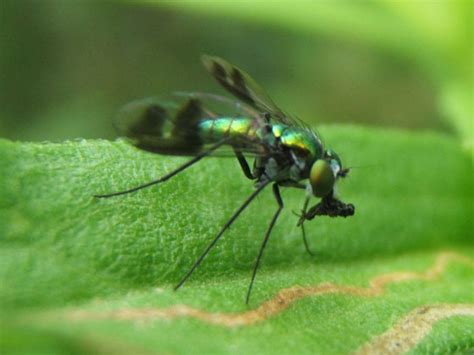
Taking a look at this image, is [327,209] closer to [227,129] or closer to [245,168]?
[245,168]

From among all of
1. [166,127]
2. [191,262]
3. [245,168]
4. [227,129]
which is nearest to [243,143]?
[227,129]

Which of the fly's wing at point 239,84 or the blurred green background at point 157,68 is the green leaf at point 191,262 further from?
the blurred green background at point 157,68

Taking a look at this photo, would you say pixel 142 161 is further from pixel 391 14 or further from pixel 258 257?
pixel 391 14

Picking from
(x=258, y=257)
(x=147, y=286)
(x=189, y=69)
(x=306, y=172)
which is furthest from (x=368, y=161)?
(x=189, y=69)

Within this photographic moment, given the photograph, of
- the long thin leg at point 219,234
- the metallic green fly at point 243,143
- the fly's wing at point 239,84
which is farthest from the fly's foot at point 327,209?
the fly's wing at point 239,84

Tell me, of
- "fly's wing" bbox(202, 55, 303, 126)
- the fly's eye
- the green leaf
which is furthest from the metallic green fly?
"fly's wing" bbox(202, 55, 303, 126)

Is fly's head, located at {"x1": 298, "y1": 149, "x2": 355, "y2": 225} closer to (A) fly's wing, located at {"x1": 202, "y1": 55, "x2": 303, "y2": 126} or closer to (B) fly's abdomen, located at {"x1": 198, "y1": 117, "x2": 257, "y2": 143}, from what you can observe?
(B) fly's abdomen, located at {"x1": 198, "y1": 117, "x2": 257, "y2": 143}
